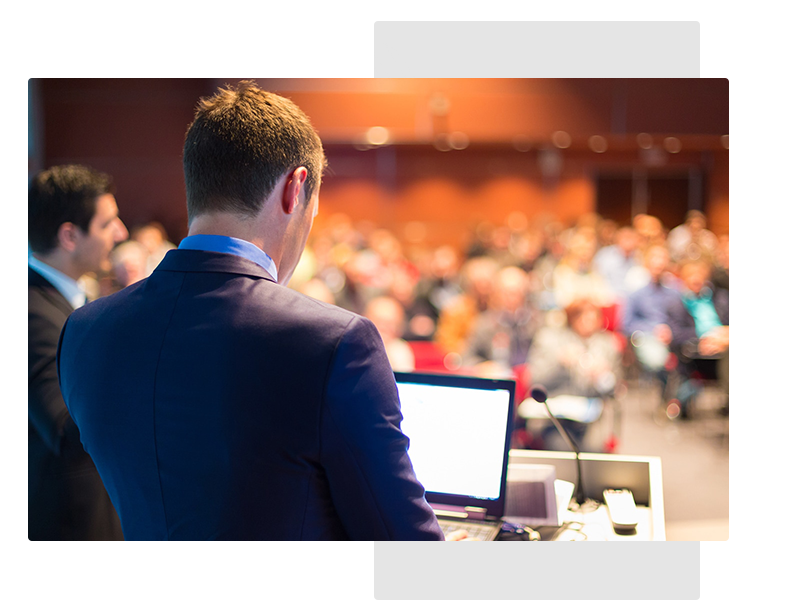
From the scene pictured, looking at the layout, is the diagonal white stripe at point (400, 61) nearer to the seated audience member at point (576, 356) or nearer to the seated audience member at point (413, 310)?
the seated audience member at point (576, 356)

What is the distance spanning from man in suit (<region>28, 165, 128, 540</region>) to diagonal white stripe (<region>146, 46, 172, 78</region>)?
0.41m

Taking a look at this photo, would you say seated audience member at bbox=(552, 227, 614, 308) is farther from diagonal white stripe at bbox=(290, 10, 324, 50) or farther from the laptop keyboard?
the laptop keyboard

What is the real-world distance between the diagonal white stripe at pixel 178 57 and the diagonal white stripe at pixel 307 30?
339 mm

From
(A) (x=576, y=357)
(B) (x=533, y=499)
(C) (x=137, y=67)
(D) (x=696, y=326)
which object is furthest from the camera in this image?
(D) (x=696, y=326)

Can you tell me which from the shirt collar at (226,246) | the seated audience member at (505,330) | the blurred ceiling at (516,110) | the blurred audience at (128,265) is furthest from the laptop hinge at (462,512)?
the blurred ceiling at (516,110)

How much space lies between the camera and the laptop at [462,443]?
1534 millimetres

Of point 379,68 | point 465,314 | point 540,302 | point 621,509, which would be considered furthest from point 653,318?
point 379,68

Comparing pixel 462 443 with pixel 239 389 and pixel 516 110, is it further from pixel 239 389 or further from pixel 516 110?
pixel 516 110

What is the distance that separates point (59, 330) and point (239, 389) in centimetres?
111

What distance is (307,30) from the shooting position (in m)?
1.88

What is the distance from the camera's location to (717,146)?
10492 mm

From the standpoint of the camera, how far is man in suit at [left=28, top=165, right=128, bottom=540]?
1651mm
